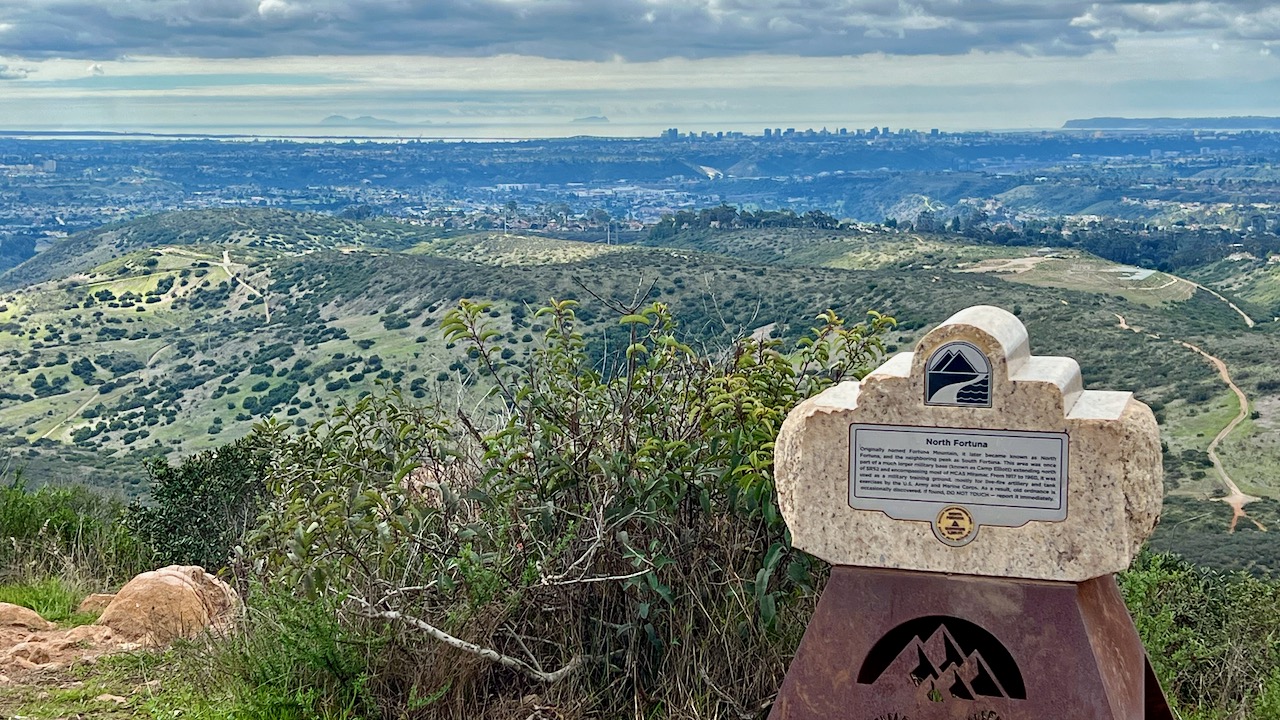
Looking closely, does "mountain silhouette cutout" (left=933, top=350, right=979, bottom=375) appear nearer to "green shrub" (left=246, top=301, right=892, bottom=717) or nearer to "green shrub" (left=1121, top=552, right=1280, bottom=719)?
"green shrub" (left=246, top=301, right=892, bottom=717)

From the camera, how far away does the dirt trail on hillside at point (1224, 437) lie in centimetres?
2291

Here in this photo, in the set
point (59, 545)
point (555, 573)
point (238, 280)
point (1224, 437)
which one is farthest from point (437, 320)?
point (555, 573)

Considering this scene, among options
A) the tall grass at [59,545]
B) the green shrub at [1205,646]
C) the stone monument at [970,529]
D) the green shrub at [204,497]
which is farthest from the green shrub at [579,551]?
the green shrub at [204,497]

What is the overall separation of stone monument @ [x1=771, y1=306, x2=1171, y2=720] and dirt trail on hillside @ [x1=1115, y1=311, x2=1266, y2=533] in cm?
1865

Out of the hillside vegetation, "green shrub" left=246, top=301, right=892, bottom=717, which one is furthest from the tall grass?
"green shrub" left=246, top=301, right=892, bottom=717

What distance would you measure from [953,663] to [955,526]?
441mm

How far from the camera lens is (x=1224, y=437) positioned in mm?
28672

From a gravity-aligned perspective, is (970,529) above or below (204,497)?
above

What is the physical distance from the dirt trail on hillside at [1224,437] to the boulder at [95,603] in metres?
18.8

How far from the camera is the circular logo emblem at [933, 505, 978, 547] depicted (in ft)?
12.8

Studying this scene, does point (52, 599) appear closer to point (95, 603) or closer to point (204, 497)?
point (95, 603)

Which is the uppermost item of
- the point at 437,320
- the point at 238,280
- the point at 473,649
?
the point at 473,649

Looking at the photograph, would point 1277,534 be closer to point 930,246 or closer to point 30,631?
point 30,631

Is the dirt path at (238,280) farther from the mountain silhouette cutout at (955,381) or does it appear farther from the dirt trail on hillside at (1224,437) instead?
the mountain silhouette cutout at (955,381)
